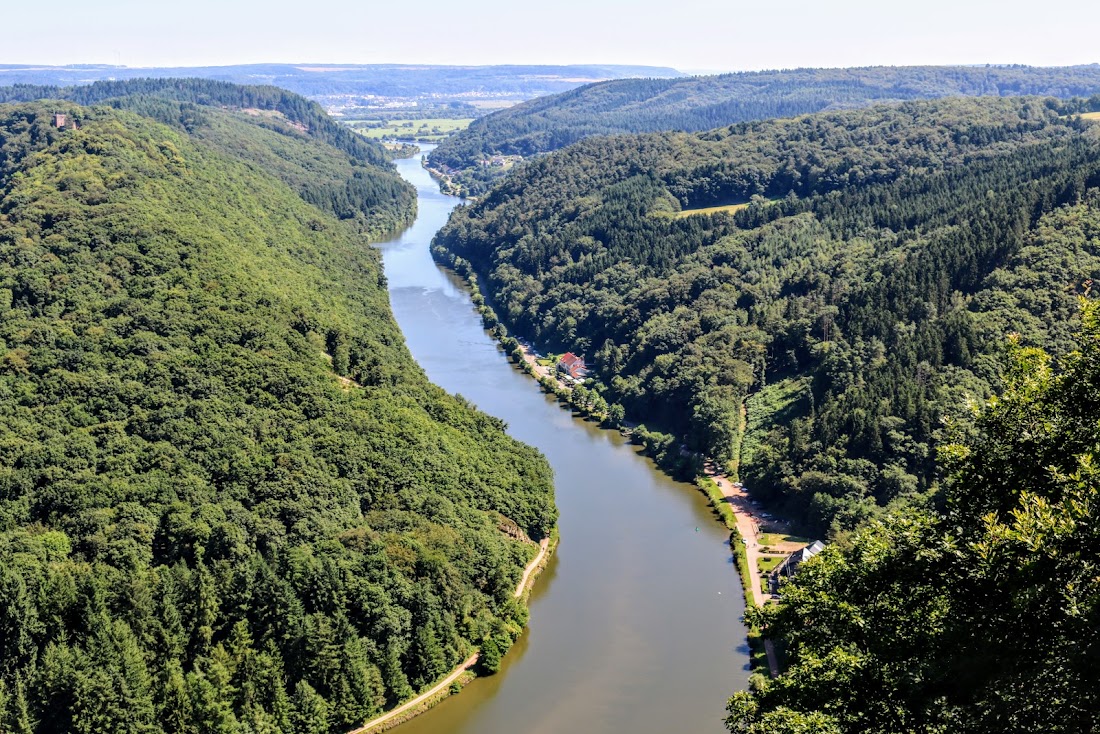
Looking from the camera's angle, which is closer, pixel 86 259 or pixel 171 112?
pixel 86 259

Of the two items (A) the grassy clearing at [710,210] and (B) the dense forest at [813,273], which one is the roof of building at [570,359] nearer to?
(B) the dense forest at [813,273]

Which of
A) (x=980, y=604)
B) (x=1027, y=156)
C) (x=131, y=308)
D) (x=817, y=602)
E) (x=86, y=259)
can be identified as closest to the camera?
(x=980, y=604)

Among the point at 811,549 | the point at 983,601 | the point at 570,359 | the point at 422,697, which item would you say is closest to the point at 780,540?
the point at 811,549

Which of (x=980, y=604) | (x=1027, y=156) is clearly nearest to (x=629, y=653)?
(x=980, y=604)

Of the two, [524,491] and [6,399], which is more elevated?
[6,399]

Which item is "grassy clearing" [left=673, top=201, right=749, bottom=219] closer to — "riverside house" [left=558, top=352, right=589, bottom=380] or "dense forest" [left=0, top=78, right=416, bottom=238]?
"riverside house" [left=558, top=352, right=589, bottom=380]

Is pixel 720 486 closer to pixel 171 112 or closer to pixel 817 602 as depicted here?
pixel 817 602

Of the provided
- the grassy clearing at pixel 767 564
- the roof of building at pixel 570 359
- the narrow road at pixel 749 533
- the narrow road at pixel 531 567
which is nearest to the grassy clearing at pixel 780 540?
the narrow road at pixel 749 533
